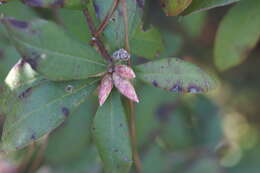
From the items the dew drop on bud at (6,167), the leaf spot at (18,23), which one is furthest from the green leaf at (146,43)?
the dew drop on bud at (6,167)

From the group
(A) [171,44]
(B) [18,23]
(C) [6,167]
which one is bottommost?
(C) [6,167]

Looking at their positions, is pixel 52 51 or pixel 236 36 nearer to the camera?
pixel 52 51

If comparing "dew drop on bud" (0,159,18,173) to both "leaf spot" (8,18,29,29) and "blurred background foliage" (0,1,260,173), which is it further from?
"leaf spot" (8,18,29,29)

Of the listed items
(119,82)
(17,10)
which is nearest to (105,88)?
(119,82)

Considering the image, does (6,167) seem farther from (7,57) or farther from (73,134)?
(7,57)

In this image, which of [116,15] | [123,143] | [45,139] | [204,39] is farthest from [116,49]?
[204,39]

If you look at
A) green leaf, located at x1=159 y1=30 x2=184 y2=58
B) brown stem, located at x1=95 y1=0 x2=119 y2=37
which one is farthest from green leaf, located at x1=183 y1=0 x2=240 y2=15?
green leaf, located at x1=159 y1=30 x2=184 y2=58

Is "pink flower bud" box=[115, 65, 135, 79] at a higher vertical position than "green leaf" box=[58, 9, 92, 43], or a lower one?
higher

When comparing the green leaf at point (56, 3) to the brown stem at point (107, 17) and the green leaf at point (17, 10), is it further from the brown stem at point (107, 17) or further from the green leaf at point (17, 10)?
the green leaf at point (17, 10)
